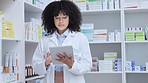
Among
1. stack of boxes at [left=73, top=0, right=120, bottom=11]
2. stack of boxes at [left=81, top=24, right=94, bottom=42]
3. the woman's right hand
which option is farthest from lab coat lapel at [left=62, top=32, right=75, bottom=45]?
stack of boxes at [left=73, top=0, right=120, bottom=11]

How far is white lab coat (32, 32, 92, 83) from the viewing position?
2059mm

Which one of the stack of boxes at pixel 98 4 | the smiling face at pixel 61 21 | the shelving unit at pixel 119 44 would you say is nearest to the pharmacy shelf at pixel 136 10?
the shelving unit at pixel 119 44

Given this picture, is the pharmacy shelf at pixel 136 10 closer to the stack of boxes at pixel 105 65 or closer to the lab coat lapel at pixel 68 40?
the stack of boxes at pixel 105 65

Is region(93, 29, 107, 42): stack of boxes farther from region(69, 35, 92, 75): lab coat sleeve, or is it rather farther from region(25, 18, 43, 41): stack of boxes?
region(69, 35, 92, 75): lab coat sleeve

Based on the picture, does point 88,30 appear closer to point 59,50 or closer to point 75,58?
point 75,58

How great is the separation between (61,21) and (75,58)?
1.07ft

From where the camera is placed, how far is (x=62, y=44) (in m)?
2.09

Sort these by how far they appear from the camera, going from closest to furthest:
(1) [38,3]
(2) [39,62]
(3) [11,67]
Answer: (2) [39,62] < (3) [11,67] < (1) [38,3]

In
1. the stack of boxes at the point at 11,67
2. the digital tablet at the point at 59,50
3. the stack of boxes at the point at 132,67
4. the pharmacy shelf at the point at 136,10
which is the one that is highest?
the pharmacy shelf at the point at 136,10

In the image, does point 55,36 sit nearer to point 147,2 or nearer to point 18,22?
point 18,22

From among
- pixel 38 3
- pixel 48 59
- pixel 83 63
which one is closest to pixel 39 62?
pixel 48 59

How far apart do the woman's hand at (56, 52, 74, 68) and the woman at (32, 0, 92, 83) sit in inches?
1.1

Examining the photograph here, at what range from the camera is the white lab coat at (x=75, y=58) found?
6.75 feet

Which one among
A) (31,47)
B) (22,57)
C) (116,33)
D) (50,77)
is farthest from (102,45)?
(50,77)
